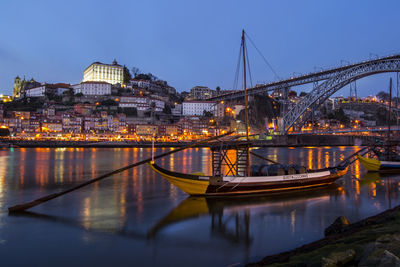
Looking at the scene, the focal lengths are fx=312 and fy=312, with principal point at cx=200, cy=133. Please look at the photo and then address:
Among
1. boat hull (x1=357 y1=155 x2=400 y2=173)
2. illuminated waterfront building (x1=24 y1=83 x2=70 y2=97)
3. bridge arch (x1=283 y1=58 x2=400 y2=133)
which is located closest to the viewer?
boat hull (x1=357 y1=155 x2=400 y2=173)

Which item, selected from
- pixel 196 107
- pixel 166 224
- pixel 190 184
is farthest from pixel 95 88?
pixel 166 224

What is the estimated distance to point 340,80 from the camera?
34.1 metres

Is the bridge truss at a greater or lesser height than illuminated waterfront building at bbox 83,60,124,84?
lesser

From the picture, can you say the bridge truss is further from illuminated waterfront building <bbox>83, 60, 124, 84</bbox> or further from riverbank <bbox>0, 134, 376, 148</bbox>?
illuminated waterfront building <bbox>83, 60, 124, 84</bbox>

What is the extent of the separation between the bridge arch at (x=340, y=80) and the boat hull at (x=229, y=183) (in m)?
23.2

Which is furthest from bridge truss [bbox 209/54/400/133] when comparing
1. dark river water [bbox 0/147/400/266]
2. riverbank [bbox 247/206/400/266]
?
riverbank [bbox 247/206/400/266]

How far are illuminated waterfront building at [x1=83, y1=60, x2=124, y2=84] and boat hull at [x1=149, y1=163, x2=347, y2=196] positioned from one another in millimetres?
85729

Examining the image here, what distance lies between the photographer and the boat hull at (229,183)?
10312 millimetres

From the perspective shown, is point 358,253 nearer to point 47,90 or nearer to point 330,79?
point 330,79

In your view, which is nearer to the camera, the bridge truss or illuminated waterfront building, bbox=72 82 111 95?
the bridge truss

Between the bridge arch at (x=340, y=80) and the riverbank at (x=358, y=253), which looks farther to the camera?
the bridge arch at (x=340, y=80)

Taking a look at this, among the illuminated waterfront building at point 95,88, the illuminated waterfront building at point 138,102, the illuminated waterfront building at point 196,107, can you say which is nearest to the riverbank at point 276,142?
the illuminated waterfront building at point 138,102

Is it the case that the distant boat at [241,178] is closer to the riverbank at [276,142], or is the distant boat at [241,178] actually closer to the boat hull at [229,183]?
the boat hull at [229,183]

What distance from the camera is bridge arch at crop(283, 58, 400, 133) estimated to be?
29.5 metres
